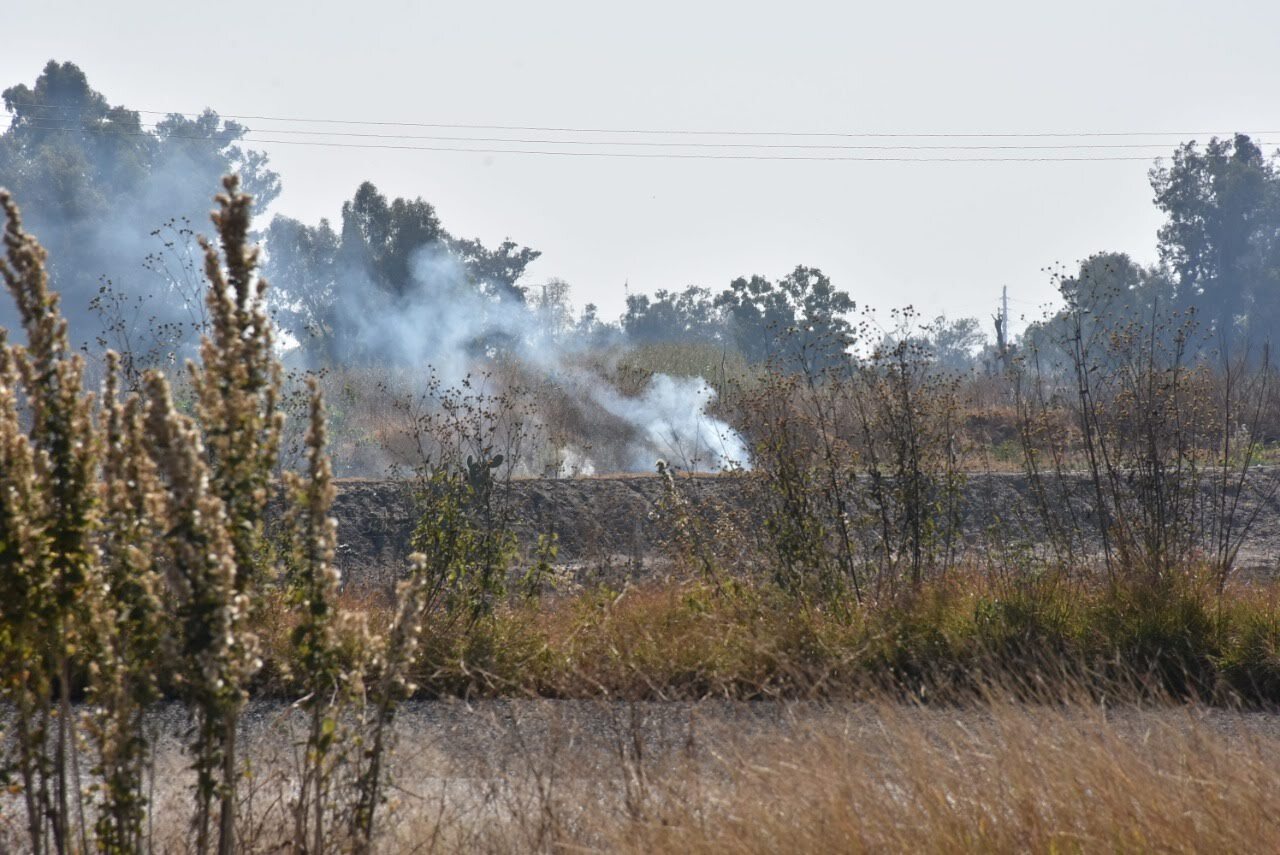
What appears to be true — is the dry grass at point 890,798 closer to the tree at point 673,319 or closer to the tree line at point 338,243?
the tree line at point 338,243

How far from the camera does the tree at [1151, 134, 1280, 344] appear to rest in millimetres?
50906

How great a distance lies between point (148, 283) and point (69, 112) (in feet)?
25.6

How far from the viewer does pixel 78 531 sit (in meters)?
2.84

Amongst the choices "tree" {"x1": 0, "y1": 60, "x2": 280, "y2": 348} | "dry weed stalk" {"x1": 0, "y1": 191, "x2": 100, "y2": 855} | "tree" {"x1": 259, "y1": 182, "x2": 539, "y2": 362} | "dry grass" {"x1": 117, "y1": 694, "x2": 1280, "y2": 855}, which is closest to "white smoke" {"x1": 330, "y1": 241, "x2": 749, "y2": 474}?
"tree" {"x1": 259, "y1": 182, "x2": 539, "y2": 362}

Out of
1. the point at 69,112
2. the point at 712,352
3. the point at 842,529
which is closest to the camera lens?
the point at 842,529

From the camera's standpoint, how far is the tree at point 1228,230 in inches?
2004

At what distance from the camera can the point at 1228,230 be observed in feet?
169

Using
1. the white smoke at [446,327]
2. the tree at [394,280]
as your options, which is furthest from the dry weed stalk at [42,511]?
the tree at [394,280]

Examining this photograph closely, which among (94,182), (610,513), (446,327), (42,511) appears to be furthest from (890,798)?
(94,182)

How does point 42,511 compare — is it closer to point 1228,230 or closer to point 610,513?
point 610,513

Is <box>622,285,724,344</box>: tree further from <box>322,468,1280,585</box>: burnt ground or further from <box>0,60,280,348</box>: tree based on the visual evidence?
<box>322,468,1280,585</box>: burnt ground

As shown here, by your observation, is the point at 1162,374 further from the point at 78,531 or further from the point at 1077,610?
the point at 78,531

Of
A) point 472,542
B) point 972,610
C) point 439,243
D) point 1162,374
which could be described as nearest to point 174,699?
point 472,542

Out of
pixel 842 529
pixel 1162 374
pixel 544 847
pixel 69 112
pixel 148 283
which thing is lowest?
pixel 544 847
